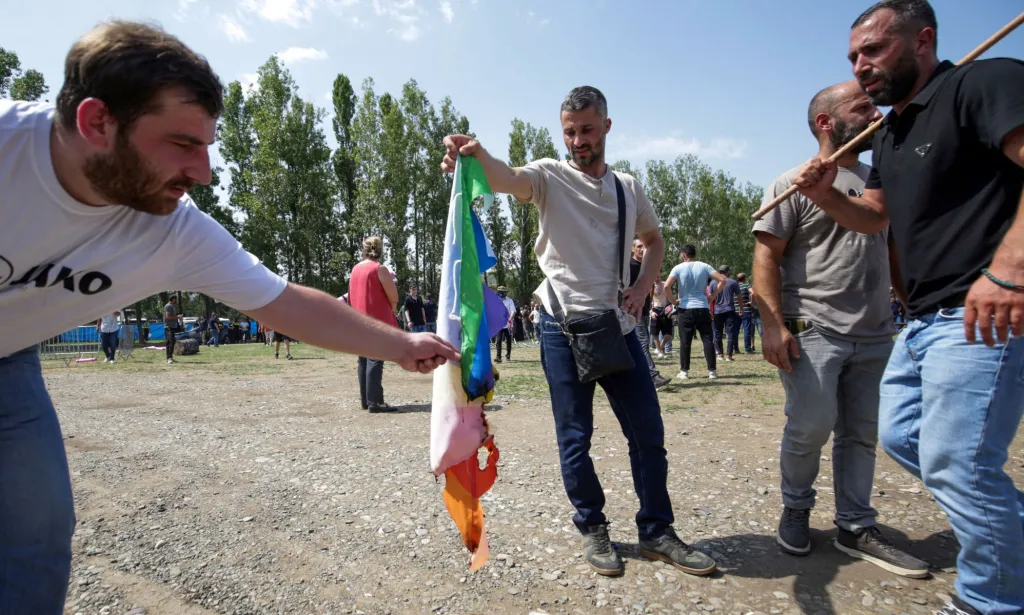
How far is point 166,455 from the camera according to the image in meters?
5.29

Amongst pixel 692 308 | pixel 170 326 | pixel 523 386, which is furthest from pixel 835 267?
pixel 170 326

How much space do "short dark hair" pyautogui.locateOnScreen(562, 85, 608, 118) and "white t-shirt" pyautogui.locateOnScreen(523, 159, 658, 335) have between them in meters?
0.30

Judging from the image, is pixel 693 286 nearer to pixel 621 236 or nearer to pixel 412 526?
pixel 621 236

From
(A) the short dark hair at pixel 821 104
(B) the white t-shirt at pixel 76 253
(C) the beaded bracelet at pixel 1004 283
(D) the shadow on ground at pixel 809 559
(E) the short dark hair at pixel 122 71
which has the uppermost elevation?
(A) the short dark hair at pixel 821 104

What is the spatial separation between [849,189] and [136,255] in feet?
10.5

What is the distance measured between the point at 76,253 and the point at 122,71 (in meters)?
0.56

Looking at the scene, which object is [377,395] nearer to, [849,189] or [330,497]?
[330,497]

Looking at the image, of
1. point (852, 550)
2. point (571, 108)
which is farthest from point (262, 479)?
point (852, 550)

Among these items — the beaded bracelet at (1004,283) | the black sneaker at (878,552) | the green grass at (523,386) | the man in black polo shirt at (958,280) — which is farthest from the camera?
the green grass at (523,386)

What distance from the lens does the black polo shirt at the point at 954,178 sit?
1.91 metres

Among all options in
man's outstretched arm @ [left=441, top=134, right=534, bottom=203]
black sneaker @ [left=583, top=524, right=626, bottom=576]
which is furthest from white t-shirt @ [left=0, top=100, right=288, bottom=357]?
black sneaker @ [left=583, top=524, right=626, bottom=576]

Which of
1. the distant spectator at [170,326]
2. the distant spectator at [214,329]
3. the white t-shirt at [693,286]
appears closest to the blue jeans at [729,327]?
the white t-shirt at [693,286]

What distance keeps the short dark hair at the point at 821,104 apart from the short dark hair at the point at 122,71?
2855mm

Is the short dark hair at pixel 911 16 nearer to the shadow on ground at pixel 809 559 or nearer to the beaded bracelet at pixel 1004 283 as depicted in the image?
the beaded bracelet at pixel 1004 283
